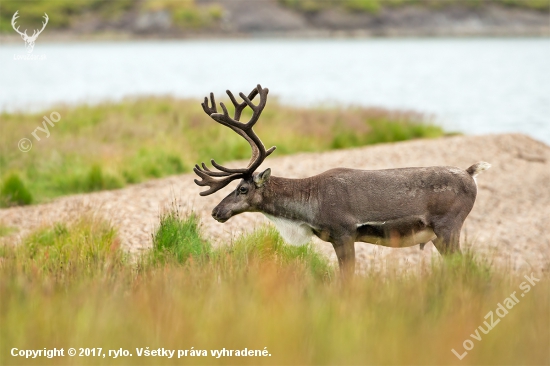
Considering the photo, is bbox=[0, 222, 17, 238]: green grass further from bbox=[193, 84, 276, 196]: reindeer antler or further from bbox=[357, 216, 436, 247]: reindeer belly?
bbox=[357, 216, 436, 247]: reindeer belly

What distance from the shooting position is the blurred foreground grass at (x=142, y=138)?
46.8ft

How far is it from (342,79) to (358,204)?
45285 millimetres

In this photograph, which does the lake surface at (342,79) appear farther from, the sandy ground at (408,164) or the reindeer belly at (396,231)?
the reindeer belly at (396,231)

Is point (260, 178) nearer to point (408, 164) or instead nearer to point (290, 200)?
point (290, 200)

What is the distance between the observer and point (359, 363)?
415 cm

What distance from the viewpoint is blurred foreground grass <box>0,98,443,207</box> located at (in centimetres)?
1427

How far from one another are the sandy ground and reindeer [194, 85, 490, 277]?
12.3 inches

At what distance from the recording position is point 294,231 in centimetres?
734

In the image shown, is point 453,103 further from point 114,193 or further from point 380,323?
point 380,323

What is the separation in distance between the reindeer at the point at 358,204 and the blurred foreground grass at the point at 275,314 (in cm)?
88

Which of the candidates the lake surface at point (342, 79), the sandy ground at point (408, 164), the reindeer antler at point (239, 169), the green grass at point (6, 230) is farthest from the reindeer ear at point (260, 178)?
the lake surface at point (342, 79)

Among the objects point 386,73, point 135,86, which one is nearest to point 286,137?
point 135,86

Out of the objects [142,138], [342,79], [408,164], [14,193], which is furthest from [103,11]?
[14,193]

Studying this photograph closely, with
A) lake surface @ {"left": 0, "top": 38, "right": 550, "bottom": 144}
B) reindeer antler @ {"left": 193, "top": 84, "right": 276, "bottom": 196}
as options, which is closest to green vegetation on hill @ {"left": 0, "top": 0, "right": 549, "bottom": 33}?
lake surface @ {"left": 0, "top": 38, "right": 550, "bottom": 144}
